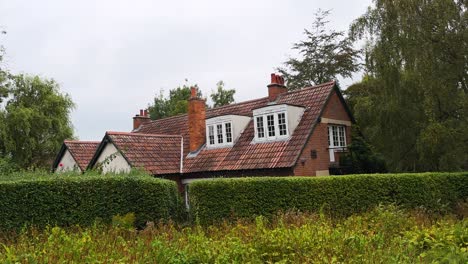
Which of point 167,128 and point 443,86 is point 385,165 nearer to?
point 443,86

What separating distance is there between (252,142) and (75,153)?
11.4m

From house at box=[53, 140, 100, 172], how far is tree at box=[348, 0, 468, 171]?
16.8 metres

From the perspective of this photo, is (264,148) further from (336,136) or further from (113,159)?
(113,159)

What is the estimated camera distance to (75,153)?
26781 mm

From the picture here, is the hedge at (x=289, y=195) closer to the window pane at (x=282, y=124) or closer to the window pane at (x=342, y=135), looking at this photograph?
the window pane at (x=282, y=124)

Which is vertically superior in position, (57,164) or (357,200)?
(57,164)

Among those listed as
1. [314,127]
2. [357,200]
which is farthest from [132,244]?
[314,127]

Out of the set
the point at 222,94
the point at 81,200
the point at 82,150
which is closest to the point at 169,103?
the point at 222,94

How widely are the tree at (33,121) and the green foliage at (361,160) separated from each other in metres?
24.6

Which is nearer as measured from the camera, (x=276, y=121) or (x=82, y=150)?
(x=276, y=121)

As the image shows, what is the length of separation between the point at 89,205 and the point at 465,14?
16.7 m

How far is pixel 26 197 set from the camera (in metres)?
12.9

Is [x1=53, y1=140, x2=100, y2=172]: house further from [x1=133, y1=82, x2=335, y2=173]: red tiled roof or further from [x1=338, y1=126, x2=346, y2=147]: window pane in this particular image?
[x1=338, y1=126, x2=346, y2=147]: window pane

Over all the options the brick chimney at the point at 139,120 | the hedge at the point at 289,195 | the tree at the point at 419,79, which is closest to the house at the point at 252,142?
the tree at the point at 419,79
